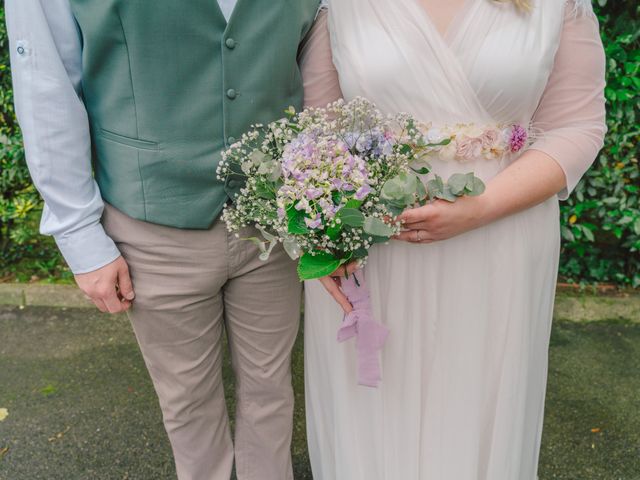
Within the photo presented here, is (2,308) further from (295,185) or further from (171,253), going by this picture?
(295,185)

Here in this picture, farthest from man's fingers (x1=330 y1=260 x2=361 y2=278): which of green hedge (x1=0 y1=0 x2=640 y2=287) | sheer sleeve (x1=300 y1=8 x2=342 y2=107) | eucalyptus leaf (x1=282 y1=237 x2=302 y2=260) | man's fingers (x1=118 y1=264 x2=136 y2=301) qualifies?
green hedge (x1=0 y1=0 x2=640 y2=287)

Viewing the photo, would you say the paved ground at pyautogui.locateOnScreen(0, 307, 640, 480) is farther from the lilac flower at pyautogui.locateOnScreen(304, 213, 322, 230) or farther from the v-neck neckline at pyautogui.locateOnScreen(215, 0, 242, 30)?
the v-neck neckline at pyautogui.locateOnScreen(215, 0, 242, 30)

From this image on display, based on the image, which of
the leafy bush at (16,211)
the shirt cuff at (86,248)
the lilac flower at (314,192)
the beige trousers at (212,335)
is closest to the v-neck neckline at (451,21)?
the lilac flower at (314,192)

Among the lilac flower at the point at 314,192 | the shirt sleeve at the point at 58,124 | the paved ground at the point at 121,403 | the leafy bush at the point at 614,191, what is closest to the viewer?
the lilac flower at the point at 314,192

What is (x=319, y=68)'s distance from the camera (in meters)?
1.88

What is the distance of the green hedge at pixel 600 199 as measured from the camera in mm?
3525

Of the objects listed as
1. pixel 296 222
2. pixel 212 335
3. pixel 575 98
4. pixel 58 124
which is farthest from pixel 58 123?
pixel 575 98

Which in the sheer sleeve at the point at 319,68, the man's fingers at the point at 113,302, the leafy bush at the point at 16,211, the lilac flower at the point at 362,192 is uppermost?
the sheer sleeve at the point at 319,68

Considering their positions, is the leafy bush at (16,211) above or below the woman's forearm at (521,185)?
below

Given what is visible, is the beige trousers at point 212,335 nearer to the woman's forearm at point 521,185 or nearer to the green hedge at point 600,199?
the woman's forearm at point 521,185

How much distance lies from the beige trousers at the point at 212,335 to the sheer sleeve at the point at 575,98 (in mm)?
917

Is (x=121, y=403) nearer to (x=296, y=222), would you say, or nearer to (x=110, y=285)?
(x=110, y=285)

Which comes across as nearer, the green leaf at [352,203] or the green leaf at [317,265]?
the green leaf at [352,203]

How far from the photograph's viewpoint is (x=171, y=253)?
1.83 m
